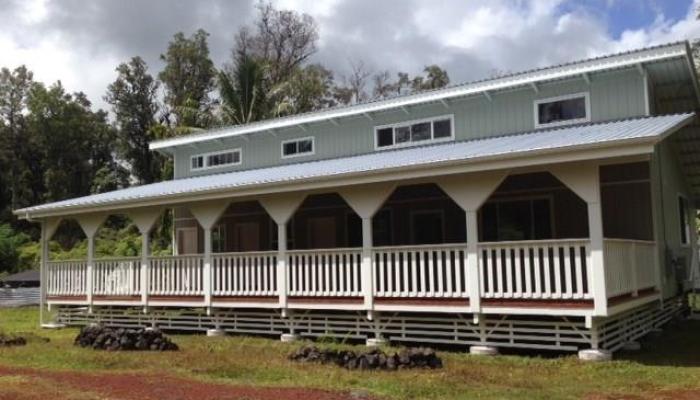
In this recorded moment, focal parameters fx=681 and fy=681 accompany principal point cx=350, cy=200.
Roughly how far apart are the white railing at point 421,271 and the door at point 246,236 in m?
6.84

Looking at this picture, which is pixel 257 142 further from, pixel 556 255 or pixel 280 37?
pixel 280 37

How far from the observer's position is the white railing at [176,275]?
15.0 m

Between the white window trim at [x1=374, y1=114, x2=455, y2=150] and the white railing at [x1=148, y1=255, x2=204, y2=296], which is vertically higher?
the white window trim at [x1=374, y1=114, x2=455, y2=150]

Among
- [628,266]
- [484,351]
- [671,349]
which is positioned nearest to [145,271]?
[484,351]

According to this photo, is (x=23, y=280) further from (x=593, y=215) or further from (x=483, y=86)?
(x=593, y=215)

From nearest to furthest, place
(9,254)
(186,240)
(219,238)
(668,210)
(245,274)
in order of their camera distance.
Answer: (245,274), (668,210), (219,238), (186,240), (9,254)

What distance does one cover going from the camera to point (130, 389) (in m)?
8.67

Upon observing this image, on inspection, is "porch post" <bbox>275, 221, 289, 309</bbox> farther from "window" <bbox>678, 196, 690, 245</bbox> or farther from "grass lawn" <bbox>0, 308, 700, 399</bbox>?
"window" <bbox>678, 196, 690, 245</bbox>

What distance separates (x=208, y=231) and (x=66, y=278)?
17.2ft

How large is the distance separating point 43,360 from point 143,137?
137 ft

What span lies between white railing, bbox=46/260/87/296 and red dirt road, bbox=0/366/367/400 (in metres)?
7.37

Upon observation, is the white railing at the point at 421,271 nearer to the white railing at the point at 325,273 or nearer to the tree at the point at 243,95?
the white railing at the point at 325,273

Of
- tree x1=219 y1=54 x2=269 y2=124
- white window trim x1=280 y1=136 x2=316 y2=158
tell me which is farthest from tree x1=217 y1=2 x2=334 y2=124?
white window trim x1=280 y1=136 x2=316 y2=158

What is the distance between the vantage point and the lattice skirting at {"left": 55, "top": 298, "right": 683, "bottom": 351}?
11.2m
